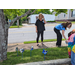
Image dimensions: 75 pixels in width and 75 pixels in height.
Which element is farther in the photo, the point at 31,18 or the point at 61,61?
the point at 31,18

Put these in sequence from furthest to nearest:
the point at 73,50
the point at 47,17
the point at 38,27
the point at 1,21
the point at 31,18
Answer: the point at 47,17
the point at 31,18
the point at 38,27
the point at 1,21
the point at 73,50

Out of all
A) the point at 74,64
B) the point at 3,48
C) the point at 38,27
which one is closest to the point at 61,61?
the point at 74,64

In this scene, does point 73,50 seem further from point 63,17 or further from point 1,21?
point 63,17

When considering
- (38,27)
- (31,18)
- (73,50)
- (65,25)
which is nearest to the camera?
(73,50)

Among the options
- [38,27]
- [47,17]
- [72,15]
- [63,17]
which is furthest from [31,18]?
[38,27]

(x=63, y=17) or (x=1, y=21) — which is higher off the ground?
(x=63, y=17)

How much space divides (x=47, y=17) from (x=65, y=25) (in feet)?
105

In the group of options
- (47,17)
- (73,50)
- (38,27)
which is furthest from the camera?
(47,17)

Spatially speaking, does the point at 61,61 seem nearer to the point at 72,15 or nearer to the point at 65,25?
the point at 65,25

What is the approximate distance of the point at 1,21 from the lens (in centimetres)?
311

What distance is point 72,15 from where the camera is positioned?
33.1 meters
